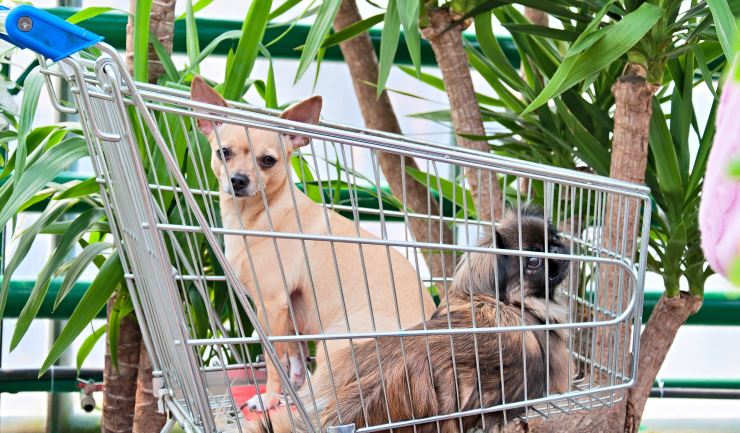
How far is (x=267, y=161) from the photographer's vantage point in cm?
170

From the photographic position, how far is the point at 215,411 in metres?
1.52

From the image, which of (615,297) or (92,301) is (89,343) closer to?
(92,301)

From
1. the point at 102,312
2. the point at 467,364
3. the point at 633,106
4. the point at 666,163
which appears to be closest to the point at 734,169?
the point at 467,364

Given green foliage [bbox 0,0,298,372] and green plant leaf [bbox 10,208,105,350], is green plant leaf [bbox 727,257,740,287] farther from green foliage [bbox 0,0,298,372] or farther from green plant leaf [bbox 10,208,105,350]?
green plant leaf [bbox 10,208,105,350]

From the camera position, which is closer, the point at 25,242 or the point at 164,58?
the point at 25,242

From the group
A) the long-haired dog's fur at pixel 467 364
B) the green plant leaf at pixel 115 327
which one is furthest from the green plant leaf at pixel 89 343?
the long-haired dog's fur at pixel 467 364

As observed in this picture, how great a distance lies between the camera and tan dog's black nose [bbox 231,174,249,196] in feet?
5.34

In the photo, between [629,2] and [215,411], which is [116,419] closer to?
[215,411]

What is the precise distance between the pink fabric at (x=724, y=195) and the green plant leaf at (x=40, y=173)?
4.67ft

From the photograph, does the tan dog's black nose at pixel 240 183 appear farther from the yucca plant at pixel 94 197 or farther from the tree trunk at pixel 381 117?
the tree trunk at pixel 381 117

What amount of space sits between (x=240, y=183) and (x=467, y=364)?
1.73 feet

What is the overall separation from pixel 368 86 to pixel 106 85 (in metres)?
1.52

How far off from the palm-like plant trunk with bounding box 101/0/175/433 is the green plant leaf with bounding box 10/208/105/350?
0.81 ft

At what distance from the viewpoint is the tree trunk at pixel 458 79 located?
2166mm
